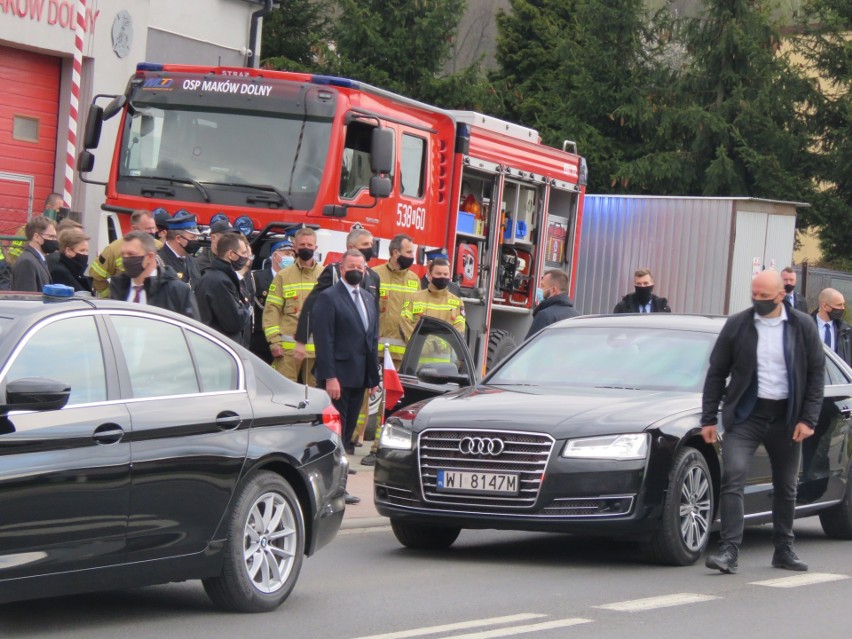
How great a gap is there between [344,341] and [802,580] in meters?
4.23

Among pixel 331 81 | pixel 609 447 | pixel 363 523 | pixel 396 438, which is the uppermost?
pixel 331 81

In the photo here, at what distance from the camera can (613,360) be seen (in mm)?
10906

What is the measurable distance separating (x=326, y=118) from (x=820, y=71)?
21.4 metres

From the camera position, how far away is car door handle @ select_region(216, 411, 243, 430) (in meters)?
7.67

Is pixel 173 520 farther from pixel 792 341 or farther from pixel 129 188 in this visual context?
pixel 129 188

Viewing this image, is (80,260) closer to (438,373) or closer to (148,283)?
(148,283)

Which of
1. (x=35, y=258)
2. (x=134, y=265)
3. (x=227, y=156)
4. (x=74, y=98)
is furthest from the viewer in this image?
(x=74, y=98)

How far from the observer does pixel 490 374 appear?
11219 mm

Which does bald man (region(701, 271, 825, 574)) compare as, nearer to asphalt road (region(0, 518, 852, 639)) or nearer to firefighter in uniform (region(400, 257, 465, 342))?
asphalt road (region(0, 518, 852, 639))

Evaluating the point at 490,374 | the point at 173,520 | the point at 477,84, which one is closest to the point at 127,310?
the point at 173,520

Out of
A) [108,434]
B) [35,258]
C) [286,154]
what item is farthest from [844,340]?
[108,434]

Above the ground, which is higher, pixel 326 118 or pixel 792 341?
pixel 326 118

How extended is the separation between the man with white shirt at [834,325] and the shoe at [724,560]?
8737 mm

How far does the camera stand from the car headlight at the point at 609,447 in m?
9.44
